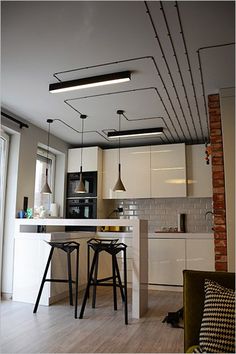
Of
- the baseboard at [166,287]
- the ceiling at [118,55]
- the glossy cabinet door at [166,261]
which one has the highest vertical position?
the ceiling at [118,55]

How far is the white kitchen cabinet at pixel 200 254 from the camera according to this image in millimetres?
5055

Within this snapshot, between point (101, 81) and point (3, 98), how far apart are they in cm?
155

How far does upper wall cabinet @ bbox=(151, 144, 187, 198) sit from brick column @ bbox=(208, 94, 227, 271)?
199 cm

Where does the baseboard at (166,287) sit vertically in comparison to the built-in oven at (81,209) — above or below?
below

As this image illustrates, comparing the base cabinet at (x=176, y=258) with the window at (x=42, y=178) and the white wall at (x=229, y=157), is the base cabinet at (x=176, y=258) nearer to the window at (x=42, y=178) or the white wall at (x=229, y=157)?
the white wall at (x=229, y=157)

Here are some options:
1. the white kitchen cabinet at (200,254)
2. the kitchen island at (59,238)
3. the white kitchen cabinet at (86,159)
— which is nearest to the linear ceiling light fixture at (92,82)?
the kitchen island at (59,238)

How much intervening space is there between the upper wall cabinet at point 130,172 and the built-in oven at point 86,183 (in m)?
0.29

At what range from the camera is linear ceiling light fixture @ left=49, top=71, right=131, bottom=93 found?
10.7ft

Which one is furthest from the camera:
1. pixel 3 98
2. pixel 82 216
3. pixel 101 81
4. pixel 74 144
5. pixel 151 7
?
pixel 74 144

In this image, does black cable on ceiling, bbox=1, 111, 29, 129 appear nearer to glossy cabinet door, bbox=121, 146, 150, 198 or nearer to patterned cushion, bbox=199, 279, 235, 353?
glossy cabinet door, bbox=121, 146, 150, 198

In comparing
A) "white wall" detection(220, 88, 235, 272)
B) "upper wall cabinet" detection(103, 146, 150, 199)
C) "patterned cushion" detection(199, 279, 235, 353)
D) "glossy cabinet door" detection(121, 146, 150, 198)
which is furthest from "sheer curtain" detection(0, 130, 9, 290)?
"patterned cushion" detection(199, 279, 235, 353)

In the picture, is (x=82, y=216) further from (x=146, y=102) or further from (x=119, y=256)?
(x=146, y=102)

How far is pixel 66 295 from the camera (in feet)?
14.6

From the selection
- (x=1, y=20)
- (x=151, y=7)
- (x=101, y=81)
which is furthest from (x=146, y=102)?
(x=1, y=20)
